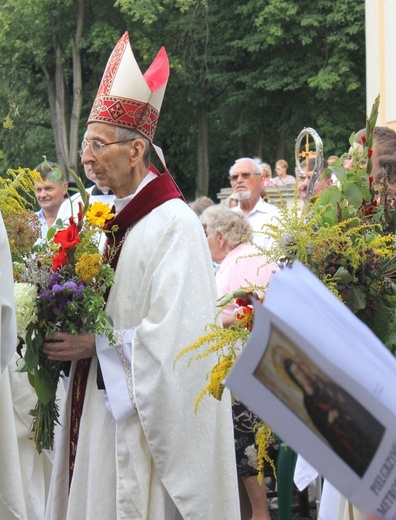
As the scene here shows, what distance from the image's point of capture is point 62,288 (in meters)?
3.82

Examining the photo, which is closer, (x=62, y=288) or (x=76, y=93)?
(x=62, y=288)

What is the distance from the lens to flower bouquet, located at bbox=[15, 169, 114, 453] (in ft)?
12.6

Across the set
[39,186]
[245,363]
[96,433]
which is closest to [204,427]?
[96,433]

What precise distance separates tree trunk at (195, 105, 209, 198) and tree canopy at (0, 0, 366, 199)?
35mm

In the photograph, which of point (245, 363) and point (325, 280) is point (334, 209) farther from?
point (245, 363)

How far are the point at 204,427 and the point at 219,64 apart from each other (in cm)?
2968

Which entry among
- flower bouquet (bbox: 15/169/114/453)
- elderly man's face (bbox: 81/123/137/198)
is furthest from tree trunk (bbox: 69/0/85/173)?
flower bouquet (bbox: 15/169/114/453)

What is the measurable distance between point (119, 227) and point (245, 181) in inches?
165

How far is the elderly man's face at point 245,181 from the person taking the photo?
324 inches

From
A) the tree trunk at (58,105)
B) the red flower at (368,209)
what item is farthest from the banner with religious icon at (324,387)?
the tree trunk at (58,105)

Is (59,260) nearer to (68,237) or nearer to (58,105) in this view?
(68,237)

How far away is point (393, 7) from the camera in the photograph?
1306 cm

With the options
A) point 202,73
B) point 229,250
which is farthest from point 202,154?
point 229,250

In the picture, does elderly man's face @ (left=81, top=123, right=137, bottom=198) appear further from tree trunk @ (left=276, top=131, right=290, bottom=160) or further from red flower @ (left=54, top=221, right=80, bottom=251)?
tree trunk @ (left=276, top=131, right=290, bottom=160)
